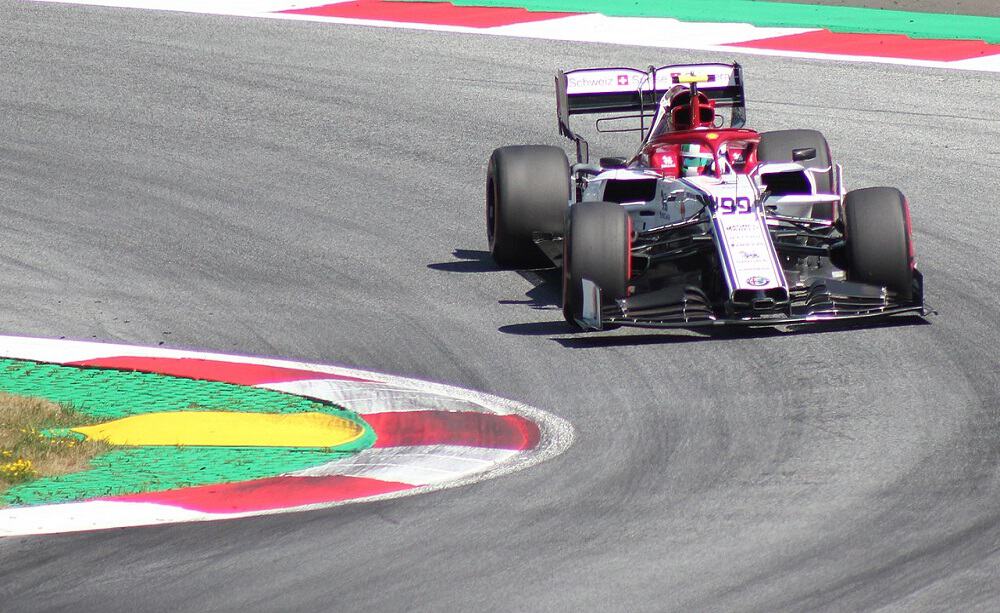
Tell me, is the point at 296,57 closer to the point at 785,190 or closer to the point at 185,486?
the point at 785,190

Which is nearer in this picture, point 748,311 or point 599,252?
point 748,311

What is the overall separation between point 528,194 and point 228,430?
12.1ft

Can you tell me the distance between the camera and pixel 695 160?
10.5m

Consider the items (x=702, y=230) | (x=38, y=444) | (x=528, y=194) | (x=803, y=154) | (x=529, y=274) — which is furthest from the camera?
(x=529, y=274)

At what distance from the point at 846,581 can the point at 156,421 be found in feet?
11.8

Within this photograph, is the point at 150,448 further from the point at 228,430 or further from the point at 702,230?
the point at 702,230

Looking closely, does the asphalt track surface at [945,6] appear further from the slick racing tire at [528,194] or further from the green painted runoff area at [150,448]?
the green painted runoff area at [150,448]

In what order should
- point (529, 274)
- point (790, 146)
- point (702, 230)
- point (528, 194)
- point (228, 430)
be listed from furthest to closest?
1. point (790, 146)
2. point (529, 274)
3. point (528, 194)
4. point (702, 230)
5. point (228, 430)

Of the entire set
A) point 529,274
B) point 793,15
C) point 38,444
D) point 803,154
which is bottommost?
point 529,274

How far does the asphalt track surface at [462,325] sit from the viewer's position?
5695 mm

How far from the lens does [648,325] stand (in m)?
8.98

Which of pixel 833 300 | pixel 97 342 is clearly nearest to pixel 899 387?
pixel 833 300

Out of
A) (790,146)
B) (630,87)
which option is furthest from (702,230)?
(630,87)

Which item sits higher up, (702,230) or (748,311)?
(702,230)
